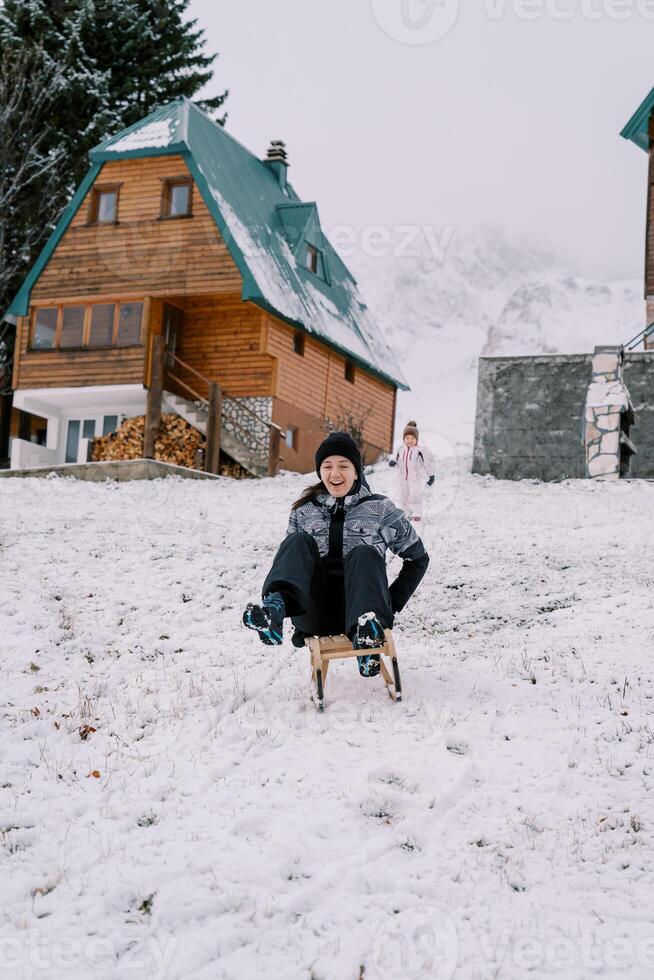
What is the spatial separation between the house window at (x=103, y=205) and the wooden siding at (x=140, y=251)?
0.12 m

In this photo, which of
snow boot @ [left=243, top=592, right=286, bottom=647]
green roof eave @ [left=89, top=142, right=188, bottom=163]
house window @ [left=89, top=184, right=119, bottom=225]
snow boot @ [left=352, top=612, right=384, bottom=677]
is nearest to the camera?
snow boot @ [left=243, top=592, right=286, bottom=647]

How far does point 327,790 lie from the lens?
432cm

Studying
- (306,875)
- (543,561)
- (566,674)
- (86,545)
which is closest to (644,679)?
(566,674)

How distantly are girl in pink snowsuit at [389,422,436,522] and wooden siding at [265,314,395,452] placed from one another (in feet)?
32.1

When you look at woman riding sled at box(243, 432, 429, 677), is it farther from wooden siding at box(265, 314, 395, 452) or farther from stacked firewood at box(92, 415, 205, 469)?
wooden siding at box(265, 314, 395, 452)

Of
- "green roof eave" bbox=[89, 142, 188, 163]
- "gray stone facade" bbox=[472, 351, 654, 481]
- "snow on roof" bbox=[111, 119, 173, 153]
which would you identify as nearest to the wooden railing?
"green roof eave" bbox=[89, 142, 188, 163]

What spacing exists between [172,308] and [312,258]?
4.85m

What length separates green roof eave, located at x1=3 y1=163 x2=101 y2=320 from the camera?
2241 centimetres

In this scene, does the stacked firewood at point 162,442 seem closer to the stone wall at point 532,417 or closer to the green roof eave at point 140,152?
the green roof eave at point 140,152

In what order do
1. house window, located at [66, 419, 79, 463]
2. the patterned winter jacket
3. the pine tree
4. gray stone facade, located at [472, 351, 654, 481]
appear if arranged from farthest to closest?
the pine tree
house window, located at [66, 419, 79, 463]
gray stone facade, located at [472, 351, 654, 481]
the patterned winter jacket

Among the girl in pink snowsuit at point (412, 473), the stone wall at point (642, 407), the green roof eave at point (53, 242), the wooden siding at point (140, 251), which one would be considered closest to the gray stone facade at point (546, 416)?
the stone wall at point (642, 407)

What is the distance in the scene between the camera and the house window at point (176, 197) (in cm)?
2173

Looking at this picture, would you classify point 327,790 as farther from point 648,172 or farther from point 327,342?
point 648,172
